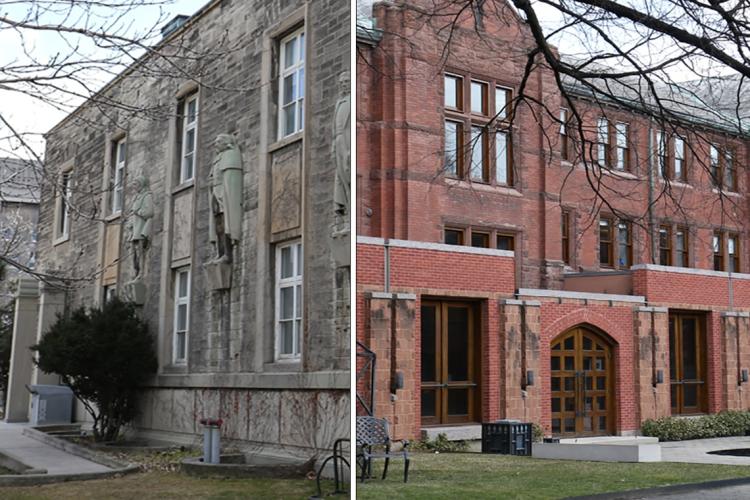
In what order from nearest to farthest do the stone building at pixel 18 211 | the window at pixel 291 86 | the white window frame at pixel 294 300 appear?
the stone building at pixel 18 211, the white window frame at pixel 294 300, the window at pixel 291 86

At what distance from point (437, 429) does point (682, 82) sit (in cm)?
311

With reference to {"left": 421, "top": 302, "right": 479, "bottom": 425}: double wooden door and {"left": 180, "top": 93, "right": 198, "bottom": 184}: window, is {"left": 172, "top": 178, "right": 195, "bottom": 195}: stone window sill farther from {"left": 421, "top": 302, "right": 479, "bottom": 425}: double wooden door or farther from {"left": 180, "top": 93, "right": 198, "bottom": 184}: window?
{"left": 421, "top": 302, "right": 479, "bottom": 425}: double wooden door

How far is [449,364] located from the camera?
18.4 feet

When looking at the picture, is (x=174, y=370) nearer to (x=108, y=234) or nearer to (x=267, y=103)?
(x=108, y=234)

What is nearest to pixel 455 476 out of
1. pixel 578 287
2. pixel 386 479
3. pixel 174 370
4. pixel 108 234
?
pixel 386 479

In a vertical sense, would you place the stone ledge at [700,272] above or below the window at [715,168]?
below

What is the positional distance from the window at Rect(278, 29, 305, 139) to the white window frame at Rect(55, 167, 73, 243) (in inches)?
34.5

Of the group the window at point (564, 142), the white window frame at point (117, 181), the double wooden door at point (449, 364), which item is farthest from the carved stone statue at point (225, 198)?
the window at point (564, 142)

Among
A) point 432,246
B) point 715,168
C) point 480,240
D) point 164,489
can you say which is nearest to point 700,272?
point 715,168

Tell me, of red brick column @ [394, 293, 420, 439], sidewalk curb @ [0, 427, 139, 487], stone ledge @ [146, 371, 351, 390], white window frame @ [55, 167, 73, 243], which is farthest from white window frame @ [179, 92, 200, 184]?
red brick column @ [394, 293, 420, 439]

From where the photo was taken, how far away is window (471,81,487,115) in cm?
614

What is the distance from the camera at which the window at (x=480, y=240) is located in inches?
223

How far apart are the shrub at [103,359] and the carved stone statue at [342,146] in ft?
3.25

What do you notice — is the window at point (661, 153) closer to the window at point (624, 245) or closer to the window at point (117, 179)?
A: the window at point (624, 245)
